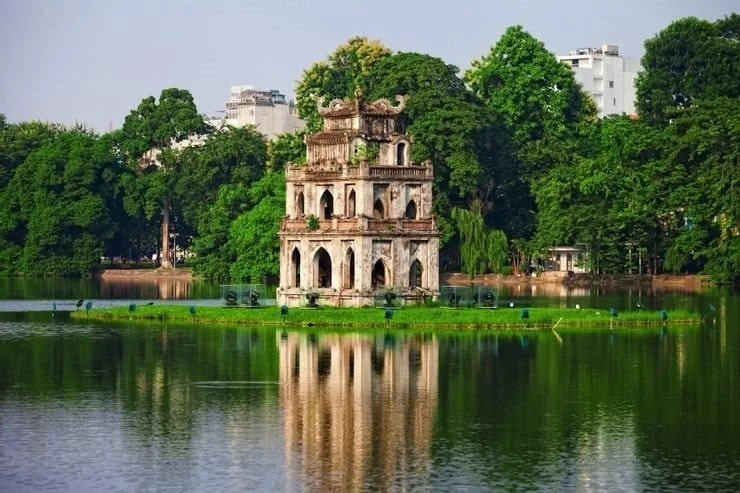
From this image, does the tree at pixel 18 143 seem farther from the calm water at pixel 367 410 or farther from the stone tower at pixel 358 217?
the calm water at pixel 367 410

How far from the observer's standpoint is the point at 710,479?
49.0m

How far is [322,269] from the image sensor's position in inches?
3979

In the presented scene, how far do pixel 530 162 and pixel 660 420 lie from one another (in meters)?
96.6

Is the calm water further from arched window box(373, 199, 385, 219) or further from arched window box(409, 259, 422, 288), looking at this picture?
arched window box(373, 199, 385, 219)

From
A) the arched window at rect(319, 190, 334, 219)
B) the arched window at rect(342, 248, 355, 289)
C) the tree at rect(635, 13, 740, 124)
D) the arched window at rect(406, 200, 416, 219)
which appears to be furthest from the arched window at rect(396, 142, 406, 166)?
the tree at rect(635, 13, 740, 124)

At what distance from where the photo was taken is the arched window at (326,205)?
9938 centimetres

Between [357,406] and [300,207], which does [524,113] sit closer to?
[300,207]

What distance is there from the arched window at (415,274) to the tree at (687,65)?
66.5 meters

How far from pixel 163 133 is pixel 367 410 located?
370ft

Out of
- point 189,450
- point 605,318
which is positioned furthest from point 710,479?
point 605,318

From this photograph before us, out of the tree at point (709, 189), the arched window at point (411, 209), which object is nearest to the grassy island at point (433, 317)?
the arched window at point (411, 209)

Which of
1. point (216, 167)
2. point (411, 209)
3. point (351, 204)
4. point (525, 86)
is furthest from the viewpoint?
point (216, 167)

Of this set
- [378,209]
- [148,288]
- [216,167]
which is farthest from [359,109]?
[216,167]

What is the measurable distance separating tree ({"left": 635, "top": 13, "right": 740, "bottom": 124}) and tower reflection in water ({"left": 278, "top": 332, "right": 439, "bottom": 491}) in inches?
3251
